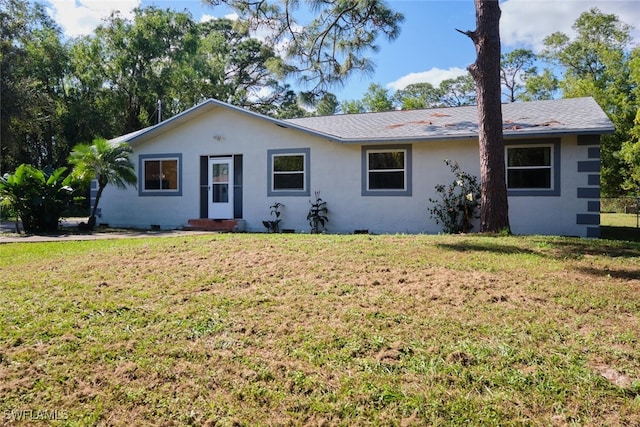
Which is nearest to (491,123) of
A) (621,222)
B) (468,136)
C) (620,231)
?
(468,136)

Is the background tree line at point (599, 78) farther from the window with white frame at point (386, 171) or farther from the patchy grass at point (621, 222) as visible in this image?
the window with white frame at point (386, 171)

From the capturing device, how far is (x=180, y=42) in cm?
2928

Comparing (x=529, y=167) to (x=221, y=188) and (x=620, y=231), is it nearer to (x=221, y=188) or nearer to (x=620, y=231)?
(x=620, y=231)

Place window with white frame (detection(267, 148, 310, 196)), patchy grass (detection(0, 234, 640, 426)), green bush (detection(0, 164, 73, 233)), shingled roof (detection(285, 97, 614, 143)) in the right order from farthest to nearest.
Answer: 1. window with white frame (detection(267, 148, 310, 196))
2. green bush (detection(0, 164, 73, 233))
3. shingled roof (detection(285, 97, 614, 143))
4. patchy grass (detection(0, 234, 640, 426))

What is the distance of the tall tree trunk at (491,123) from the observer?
909 centimetres

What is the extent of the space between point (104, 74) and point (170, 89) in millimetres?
4045

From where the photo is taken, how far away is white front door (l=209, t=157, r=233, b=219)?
1400 cm

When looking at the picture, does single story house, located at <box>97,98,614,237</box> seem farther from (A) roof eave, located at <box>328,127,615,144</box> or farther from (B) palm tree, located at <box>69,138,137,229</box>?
(B) palm tree, located at <box>69,138,137,229</box>

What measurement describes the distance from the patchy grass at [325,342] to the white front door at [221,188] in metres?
7.92

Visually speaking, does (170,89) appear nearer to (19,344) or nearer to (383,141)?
(383,141)

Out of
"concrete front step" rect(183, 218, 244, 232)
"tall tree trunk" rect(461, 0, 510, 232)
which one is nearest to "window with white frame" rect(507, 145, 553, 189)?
"tall tree trunk" rect(461, 0, 510, 232)

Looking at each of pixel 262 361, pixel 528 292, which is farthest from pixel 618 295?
pixel 262 361

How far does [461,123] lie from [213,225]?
787 centimetres

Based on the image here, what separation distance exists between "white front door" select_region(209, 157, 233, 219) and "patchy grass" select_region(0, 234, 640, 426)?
26.0 ft
